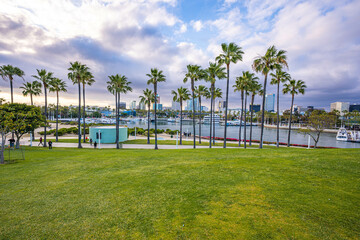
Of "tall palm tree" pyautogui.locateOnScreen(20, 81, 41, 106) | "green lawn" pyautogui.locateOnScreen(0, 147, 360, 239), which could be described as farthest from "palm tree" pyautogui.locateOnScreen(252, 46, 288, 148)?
"tall palm tree" pyautogui.locateOnScreen(20, 81, 41, 106)

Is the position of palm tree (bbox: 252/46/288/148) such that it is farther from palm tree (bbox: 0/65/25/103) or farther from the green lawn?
palm tree (bbox: 0/65/25/103)

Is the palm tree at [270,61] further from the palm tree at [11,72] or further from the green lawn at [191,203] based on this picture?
the palm tree at [11,72]

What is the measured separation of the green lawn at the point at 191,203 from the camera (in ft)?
14.6

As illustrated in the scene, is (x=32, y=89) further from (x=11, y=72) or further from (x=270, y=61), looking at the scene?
(x=270, y=61)

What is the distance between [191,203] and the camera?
19.3 feet

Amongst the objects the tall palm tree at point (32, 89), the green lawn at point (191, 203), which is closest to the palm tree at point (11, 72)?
the tall palm tree at point (32, 89)

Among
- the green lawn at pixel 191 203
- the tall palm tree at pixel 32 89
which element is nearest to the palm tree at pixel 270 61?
the green lawn at pixel 191 203

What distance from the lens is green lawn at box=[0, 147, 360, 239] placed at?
444 centimetres

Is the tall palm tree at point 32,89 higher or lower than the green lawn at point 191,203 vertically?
higher

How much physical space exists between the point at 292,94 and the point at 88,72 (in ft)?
133

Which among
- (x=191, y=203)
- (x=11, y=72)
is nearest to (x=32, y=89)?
(x=11, y=72)

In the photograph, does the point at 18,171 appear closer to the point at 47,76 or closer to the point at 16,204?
the point at 16,204

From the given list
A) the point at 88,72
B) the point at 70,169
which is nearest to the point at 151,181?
the point at 70,169

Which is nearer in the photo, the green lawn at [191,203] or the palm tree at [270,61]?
the green lawn at [191,203]
